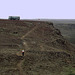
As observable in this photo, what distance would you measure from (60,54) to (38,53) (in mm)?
4050

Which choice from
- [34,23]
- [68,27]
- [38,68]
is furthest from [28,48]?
[68,27]

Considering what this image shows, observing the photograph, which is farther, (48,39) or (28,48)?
(48,39)

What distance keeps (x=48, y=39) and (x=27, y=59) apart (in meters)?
7.65

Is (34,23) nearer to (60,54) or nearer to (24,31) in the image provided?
(24,31)

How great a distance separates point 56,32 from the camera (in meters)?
38.2

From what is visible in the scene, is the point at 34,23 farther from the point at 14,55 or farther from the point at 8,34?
the point at 14,55

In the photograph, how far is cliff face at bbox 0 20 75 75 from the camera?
92.3ft

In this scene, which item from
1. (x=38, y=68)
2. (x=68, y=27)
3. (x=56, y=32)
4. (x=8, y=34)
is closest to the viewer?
(x=38, y=68)

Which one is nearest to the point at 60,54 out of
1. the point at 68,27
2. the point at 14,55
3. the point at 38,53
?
the point at 38,53

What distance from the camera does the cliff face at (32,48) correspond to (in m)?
28.1

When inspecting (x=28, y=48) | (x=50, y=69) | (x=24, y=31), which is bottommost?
(x=50, y=69)

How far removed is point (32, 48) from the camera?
3186 centimetres

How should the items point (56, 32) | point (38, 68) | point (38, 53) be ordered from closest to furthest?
point (38, 68) < point (38, 53) < point (56, 32)

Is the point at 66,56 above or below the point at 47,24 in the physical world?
below
